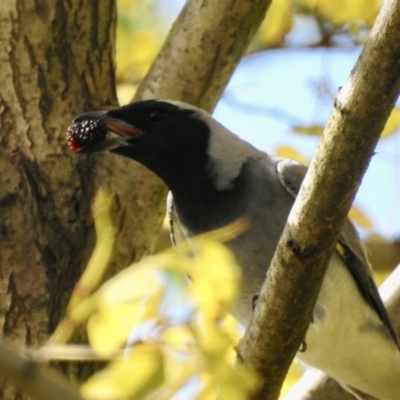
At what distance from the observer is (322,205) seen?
7.66 ft

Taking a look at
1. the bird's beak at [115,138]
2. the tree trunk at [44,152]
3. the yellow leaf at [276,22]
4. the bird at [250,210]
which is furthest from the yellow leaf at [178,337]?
the yellow leaf at [276,22]

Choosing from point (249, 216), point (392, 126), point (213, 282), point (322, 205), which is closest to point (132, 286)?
point (213, 282)

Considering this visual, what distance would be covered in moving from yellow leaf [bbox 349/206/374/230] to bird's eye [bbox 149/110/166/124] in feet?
3.53

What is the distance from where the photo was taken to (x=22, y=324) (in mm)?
3111

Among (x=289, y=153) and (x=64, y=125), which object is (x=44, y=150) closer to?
(x=64, y=125)

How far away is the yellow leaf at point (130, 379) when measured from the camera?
1.38 m

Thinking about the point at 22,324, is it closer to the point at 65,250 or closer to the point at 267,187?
the point at 65,250

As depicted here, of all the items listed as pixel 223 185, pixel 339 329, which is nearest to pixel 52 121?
pixel 223 185

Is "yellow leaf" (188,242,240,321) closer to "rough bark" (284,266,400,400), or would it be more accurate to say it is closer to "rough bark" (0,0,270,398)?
"rough bark" (0,0,270,398)

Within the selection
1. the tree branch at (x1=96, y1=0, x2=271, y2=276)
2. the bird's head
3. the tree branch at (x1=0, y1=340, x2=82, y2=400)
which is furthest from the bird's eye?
the tree branch at (x1=0, y1=340, x2=82, y2=400)

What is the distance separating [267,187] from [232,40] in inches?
26.8

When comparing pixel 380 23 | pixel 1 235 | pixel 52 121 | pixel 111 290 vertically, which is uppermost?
pixel 380 23

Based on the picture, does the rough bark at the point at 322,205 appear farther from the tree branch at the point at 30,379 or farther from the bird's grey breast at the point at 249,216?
the tree branch at the point at 30,379

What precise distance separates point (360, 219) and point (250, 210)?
87 cm
